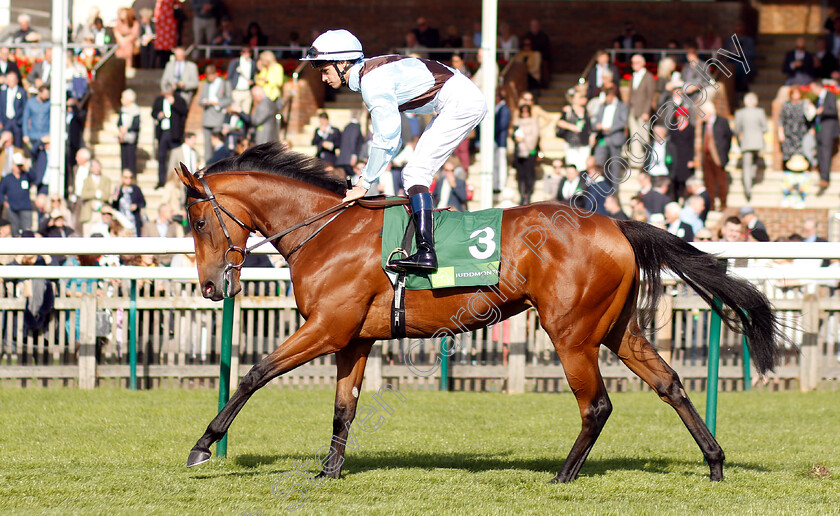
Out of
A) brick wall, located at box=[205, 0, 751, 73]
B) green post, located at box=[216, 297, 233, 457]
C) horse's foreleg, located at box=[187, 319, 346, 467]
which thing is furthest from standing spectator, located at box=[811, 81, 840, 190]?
horse's foreleg, located at box=[187, 319, 346, 467]

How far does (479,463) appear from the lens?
5.80m

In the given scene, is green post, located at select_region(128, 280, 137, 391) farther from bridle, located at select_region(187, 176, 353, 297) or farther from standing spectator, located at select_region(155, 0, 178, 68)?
standing spectator, located at select_region(155, 0, 178, 68)

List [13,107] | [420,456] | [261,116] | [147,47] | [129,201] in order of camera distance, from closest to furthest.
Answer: [420,456], [129,201], [261,116], [13,107], [147,47]

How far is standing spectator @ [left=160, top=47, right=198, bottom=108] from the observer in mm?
14945

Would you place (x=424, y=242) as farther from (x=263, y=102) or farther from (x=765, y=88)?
(x=765, y=88)

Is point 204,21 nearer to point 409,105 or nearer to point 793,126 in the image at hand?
point 793,126

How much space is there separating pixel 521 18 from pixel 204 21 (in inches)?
225

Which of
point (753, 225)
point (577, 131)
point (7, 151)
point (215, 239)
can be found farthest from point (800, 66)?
point (215, 239)

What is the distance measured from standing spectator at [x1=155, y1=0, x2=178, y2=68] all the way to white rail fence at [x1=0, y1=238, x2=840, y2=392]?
9931 mm

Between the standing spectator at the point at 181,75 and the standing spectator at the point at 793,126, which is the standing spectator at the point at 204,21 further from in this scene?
the standing spectator at the point at 793,126

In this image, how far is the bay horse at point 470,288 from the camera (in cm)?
525

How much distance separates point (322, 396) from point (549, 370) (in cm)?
196

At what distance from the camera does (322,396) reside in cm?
840

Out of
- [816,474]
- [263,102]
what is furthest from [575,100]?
[816,474]
